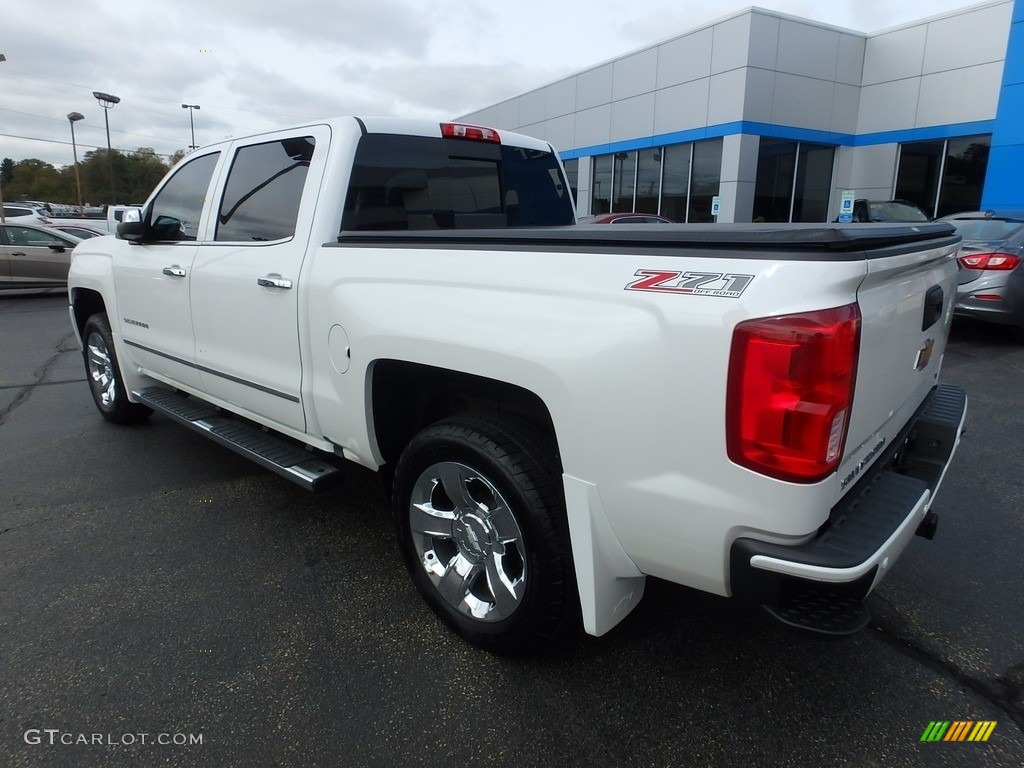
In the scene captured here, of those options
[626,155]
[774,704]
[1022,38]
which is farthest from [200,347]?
[626,155]

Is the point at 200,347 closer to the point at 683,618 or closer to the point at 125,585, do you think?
the point at 125,585

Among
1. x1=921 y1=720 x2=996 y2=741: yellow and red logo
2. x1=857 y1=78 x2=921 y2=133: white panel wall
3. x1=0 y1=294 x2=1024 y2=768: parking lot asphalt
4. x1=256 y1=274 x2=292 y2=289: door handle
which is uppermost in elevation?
x1=857 y1=78 x2=921 y2=133: white panel wall

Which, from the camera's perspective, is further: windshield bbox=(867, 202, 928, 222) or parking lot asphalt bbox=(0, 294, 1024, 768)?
windshield bbox=(867, 202, 928, 222)

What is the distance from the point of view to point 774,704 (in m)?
2.35

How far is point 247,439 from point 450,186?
5.72ft

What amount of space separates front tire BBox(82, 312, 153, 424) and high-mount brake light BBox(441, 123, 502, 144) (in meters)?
3.05

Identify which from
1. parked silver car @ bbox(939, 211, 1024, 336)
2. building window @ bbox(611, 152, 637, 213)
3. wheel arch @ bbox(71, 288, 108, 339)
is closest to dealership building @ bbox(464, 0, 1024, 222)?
building window @ bbox(611, 152, 637, 213)

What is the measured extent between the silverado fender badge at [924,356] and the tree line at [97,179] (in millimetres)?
81430

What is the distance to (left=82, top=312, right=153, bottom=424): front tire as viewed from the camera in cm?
512

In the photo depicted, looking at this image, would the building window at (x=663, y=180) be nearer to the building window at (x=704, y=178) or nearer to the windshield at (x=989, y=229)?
the building window at (x=704, y=178)

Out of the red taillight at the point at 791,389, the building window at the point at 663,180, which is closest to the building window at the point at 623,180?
the building window at the point at 663,180

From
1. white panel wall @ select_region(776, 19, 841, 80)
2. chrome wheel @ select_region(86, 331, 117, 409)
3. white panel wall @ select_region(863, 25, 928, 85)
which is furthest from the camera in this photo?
white panel wall @ select_region(776, 19, 841, 80)

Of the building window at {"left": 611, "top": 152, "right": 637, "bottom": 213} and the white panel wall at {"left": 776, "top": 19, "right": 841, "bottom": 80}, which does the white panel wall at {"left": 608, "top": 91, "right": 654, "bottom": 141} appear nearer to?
the building window at {"left": 611, "top": 152, "right": 637, "bottom": 213}

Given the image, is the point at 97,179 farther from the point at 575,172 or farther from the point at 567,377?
the point at 567,377
